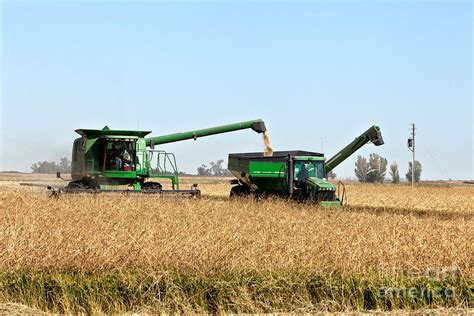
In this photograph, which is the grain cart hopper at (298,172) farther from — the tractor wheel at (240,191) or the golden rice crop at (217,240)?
the golden rice crop at (217,240)

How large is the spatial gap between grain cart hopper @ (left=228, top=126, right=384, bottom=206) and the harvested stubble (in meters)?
7.23

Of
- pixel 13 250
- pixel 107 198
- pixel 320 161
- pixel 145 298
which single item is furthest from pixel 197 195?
pixel 145 298

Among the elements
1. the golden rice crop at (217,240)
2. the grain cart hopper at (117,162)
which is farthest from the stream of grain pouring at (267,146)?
the golden rice crop at (217,240)

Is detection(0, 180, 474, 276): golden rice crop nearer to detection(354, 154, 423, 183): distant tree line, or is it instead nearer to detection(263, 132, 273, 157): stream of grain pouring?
detection(263, 132, 273, 157): stream of grain pouring

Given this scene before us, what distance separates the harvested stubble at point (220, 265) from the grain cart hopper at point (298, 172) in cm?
723

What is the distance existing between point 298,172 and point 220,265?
1302cm

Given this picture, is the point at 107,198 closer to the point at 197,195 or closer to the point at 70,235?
the point at 197,195

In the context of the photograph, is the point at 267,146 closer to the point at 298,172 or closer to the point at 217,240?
the point at 298,172

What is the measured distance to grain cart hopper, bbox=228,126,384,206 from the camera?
20.2 metres

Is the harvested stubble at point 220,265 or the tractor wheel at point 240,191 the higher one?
the tractor wheel at point 240,191

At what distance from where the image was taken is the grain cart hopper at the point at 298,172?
794 inches

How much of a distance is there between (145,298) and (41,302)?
122 centimetres

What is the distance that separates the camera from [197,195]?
65.6 ft

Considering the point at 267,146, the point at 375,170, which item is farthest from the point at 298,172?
the point at 375,170
